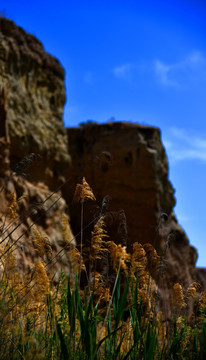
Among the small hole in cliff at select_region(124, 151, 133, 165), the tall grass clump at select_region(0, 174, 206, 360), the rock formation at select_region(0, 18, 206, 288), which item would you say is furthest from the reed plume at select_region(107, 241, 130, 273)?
the small hole in cliff at select_region(124, 151, 133, 165)


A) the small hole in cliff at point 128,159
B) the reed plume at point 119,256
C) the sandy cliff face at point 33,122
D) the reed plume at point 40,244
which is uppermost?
the small hole in cliff at point 128,159

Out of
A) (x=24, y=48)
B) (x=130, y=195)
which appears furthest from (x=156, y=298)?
(x=130, y=195)

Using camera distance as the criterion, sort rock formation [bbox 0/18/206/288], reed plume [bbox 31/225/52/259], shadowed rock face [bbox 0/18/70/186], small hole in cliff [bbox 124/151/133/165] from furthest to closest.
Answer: small hole in cliff [bbox 124/151/133/165] < shadowed rock face [bbox 0/18/70/186] < rock formation [bbox 0/18/206/288] < reed plume [bbox 31/225/52/259]

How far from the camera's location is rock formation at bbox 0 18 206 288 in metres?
8.33

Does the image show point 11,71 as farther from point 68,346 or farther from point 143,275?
point 68,346

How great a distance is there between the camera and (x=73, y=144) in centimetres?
1418

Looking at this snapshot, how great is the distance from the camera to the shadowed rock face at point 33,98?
9.08 m

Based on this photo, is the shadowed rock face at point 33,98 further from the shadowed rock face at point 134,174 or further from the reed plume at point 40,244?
the reed plume at point 40,244

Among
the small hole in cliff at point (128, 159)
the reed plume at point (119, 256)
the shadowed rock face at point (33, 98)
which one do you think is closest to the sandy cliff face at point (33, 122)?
the shadowed rock face at point (33, 98)

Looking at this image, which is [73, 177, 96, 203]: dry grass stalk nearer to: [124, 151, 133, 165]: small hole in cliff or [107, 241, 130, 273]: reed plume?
[107, 241, 130, 273]: reed plume

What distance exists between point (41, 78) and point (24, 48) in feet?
2.55

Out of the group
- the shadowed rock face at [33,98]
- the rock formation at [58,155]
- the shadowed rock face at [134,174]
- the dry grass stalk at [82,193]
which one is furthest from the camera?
the shadowed rock face at [134,174]

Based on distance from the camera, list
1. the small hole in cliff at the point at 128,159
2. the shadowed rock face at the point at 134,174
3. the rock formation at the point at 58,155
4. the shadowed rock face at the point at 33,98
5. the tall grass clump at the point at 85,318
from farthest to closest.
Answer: the small hole in cliff at the point at 128,159
the shadowed rock face at the point at 134,174
the shadowed rock face at the point at 33,98
the rock formation at the point at 58,155
the tall grass clump at the point at 85,318

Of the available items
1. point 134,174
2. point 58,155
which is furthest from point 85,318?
point 134,174
